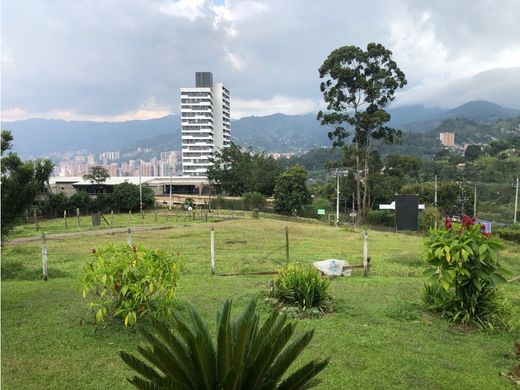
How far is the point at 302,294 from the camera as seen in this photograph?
693cm

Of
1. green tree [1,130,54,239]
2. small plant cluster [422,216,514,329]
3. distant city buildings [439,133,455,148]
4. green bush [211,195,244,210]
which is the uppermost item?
Answer: distant city buildings [439,133,455,148]

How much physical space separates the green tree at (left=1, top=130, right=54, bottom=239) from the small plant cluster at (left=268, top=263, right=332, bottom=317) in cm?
491

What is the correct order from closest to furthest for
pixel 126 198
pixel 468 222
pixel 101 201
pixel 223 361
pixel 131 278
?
pixel 223 361, pixel 131 278, pixel 468 222, pixel 126 198, pixel 101 201

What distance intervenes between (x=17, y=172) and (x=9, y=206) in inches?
26.0

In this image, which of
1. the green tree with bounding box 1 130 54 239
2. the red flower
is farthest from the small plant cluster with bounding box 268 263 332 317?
the green tree with bounding box 1 130 54 239

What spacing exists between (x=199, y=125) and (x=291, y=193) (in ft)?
236

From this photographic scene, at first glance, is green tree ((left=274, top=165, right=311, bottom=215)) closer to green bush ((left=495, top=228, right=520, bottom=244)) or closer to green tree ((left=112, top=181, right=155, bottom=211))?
green tree ((left=112, top=181, right=155, bottom=211))

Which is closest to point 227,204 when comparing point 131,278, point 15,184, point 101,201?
point 101,201

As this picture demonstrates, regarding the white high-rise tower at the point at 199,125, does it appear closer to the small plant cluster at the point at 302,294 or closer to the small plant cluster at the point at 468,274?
the small plant cluster at the point at 302,294

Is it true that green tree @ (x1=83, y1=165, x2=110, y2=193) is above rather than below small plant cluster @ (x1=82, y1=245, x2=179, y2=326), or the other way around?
above

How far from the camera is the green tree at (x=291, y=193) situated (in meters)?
46.4

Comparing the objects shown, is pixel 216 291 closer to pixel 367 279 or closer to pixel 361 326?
pixel 361 326

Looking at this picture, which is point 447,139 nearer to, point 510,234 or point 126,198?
point 510,234

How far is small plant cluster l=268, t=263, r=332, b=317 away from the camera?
679cm
